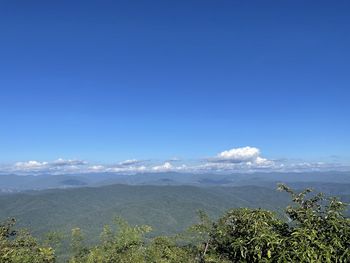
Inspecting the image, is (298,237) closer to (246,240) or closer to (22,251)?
(246,240)

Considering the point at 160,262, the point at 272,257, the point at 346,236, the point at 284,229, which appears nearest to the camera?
the point at 272,257

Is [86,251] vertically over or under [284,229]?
under

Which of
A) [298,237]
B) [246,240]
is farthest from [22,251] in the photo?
[298,237]

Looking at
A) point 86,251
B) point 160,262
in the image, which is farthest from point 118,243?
point 160,262

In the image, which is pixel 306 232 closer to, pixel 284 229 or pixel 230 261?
pixel 284 229

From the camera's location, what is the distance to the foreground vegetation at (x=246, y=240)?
61.6 feet

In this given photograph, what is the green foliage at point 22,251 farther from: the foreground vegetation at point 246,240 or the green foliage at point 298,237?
the green foliage at point 298,237

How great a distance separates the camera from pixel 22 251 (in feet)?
117

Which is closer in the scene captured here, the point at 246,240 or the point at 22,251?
the point at 246,240

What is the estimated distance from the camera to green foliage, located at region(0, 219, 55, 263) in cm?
3126

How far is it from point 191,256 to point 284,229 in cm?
1402

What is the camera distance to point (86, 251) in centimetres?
4838

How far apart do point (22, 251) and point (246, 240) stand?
24031mm

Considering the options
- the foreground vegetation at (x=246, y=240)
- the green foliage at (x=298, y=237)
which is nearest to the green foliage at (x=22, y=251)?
the foreground vegetation at (x=246, y=240)
